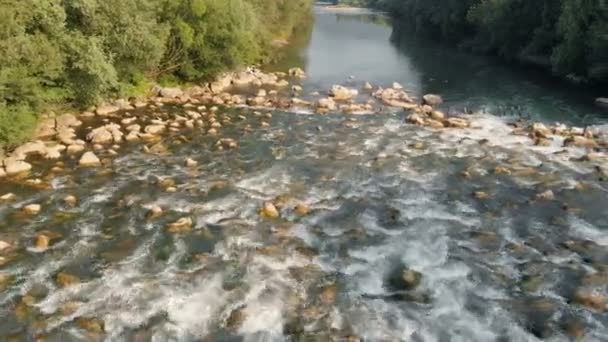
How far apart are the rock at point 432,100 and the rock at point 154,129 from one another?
51.6ft

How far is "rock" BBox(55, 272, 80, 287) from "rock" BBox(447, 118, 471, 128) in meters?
19.8

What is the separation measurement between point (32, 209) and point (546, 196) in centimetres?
1658

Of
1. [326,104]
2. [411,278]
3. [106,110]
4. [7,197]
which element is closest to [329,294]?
[411,278]

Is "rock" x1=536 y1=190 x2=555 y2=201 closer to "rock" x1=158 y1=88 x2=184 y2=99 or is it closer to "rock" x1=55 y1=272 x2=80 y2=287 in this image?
"rock" x1=55 y1=272 x2=80 y2=287

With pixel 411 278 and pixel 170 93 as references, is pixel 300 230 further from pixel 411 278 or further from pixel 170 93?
pixel 170 93

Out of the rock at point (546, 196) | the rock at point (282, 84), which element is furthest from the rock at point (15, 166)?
the rock at point (282, 84)

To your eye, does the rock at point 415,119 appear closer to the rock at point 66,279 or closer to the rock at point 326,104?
the rock at point 326,104

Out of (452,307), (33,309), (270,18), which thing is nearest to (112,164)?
(33,309)

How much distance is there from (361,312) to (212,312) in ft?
10.8

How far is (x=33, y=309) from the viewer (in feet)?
40.9

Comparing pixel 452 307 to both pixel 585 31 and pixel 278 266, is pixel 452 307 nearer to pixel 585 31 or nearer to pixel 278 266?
pixel 278 266

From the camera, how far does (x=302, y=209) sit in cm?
1786

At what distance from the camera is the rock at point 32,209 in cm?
1708

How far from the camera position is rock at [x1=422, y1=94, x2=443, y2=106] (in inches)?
1318
